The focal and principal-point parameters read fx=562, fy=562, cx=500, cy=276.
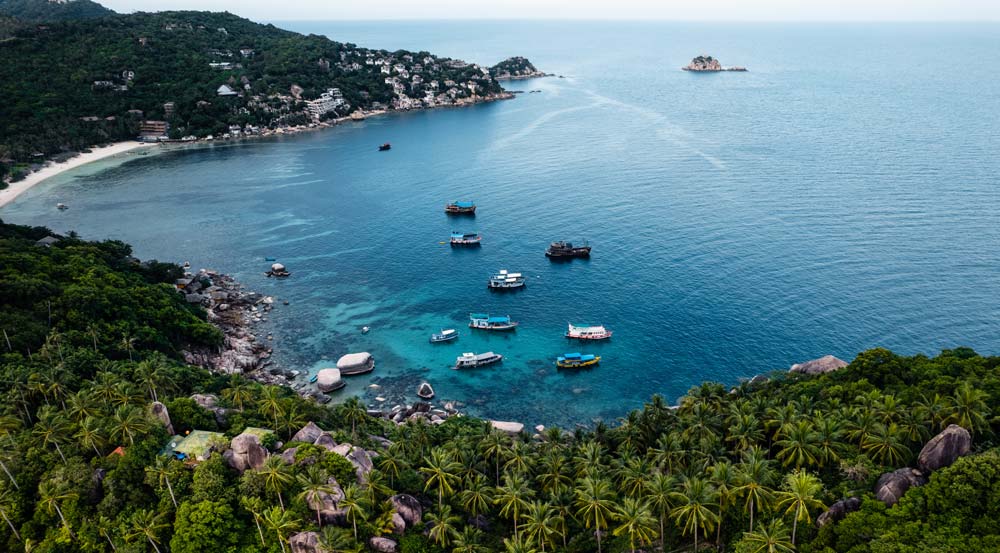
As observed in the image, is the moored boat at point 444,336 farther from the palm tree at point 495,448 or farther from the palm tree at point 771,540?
the palm tree at point 771,540

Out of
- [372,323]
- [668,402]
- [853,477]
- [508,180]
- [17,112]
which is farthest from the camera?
[17,112]

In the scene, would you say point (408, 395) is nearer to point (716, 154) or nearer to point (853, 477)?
point (853, 477)

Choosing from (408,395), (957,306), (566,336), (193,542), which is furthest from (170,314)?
(957,306)

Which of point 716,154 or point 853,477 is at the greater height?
point 716,154

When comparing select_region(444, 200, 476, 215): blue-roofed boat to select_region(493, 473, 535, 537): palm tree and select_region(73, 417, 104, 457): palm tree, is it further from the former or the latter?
select_region(493, 473, 535, 537): palm tree

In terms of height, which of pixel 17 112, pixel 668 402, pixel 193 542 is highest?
pixel 17 112

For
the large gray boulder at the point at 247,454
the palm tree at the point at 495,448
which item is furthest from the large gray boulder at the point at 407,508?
the large gray boulder at the point at 247,454
